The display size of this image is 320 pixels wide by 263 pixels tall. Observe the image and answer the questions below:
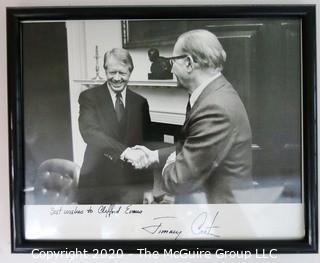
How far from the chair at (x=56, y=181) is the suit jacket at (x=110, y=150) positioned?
0.06 feet

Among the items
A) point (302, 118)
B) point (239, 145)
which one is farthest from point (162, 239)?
point (302, 118)

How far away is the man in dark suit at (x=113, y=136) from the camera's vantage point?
2.36 feet

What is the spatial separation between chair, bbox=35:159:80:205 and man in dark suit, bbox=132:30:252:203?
16 cm

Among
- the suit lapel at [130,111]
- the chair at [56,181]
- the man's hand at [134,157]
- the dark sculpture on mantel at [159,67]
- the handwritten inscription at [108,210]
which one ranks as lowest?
the handwritten inscription at [108,210]

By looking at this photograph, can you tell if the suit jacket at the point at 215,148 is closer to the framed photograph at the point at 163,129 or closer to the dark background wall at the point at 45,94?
the framed photograph at the point at 163,129

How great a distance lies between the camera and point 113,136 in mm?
722

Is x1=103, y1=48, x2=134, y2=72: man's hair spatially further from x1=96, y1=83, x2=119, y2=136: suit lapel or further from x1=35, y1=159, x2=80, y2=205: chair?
x1=35, y1=159, x2=80, y2=205: chair
